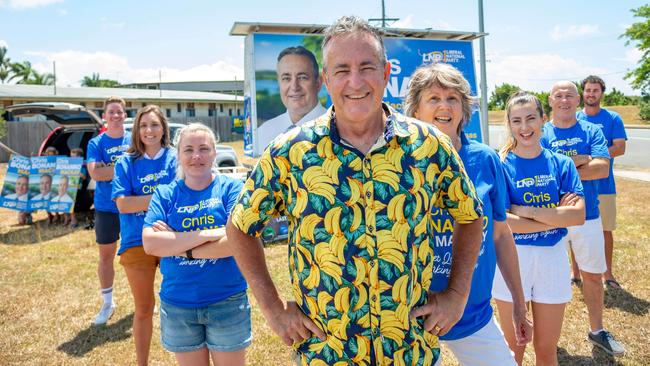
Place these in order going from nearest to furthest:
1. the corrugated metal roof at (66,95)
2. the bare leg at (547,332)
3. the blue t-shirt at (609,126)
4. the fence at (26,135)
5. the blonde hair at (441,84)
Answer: the blonde hair at (441,84) < the bare leg at (547,332) < the blue t-shirt at (609,126) < the fence at (26,135) < the corrugated metal roof at (66,95)

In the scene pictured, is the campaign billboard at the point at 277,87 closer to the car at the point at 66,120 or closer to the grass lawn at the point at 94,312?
the car at the point at 66,120

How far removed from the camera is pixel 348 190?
1.53 metres

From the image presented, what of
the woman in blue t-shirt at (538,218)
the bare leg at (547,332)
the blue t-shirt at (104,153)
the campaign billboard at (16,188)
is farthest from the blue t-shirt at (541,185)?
the campaign billboard at (16,188)

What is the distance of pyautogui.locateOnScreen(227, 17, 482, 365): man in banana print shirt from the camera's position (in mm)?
1534

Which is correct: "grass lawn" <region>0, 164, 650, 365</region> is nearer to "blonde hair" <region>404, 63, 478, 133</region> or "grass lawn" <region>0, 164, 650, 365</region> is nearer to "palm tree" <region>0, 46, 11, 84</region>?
"blonde hair" <region>404, 63, 478, 133</region>

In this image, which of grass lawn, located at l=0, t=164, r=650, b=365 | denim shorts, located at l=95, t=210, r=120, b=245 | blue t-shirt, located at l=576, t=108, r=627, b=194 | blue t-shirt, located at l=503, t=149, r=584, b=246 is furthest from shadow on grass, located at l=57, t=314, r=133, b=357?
blue t-shirt, located at l=576, t=108, r=627, b=194

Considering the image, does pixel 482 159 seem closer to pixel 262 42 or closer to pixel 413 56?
pixel 262 42

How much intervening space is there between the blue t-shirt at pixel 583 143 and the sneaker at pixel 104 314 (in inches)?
180

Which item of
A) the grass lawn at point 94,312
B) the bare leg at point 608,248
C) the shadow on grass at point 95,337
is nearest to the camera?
the grass lawn at point 94,312

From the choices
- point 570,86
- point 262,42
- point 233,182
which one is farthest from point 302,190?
point 262,42

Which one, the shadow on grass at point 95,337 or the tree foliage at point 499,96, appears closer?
the shadow on grass at point 95,337

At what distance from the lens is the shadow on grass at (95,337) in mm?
4062

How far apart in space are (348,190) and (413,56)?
666cm

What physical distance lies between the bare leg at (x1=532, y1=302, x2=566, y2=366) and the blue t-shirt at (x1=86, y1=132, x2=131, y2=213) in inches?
153
